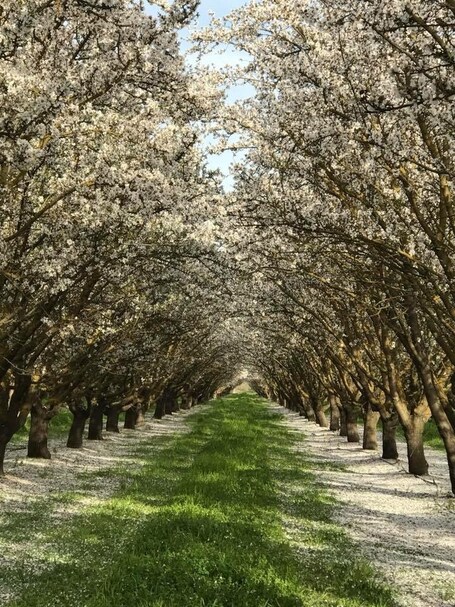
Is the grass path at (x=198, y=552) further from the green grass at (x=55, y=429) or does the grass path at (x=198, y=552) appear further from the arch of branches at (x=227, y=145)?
the green grass at (x=55, y=429)

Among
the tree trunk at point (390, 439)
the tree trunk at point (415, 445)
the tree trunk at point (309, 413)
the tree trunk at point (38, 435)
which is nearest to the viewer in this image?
the tree trunk at point (415, 445)

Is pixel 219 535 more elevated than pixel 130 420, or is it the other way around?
pixel 130 420

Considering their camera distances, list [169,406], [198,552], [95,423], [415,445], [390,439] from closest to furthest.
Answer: [198,552] < [415,445] < [390,439] < [95,423] < [169,406]

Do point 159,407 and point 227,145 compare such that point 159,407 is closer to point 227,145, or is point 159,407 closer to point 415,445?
point 415,445

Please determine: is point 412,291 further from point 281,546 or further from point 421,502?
point 421,502

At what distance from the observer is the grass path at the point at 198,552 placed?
8.59m

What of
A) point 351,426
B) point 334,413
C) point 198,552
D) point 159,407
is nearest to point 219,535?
point 198,552

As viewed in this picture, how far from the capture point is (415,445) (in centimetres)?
2322

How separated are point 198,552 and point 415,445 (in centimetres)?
1483

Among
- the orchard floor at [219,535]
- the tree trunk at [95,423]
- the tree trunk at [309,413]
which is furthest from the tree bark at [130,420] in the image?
the tree trunk at [309,413]

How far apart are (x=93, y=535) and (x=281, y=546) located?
3349 millimetres

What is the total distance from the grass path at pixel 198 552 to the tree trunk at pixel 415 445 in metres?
5.49

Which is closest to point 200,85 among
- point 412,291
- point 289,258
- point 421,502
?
point 412,291

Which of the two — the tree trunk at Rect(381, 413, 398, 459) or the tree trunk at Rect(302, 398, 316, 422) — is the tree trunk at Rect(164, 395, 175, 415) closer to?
the tree trunk at Rect(302, 398, 316, 422)
